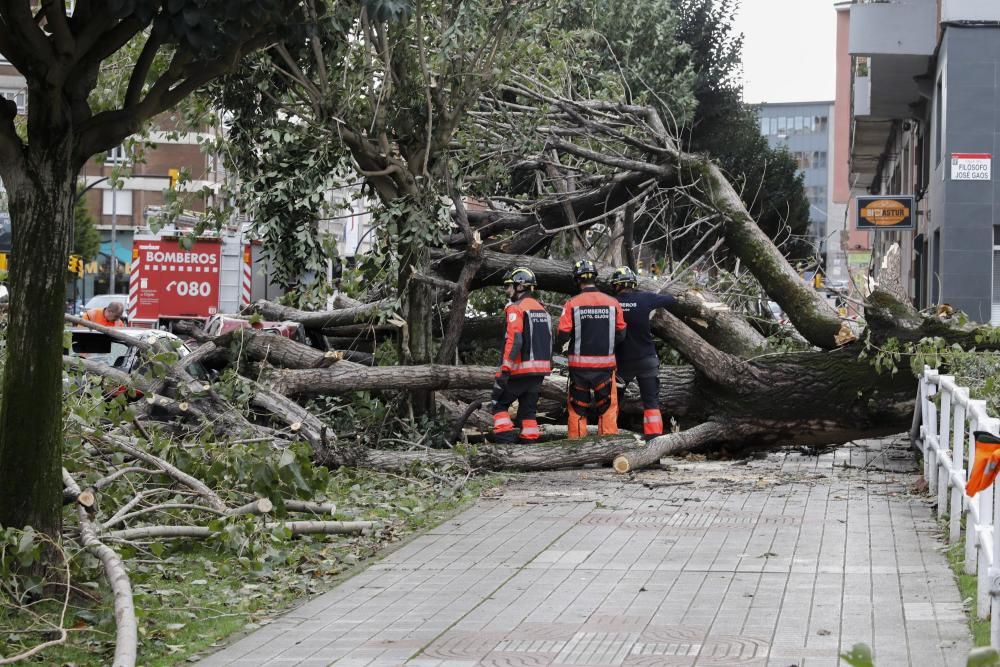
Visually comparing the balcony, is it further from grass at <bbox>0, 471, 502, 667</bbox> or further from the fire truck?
grass at <bbox>0, 471, 502, 667</bbox>

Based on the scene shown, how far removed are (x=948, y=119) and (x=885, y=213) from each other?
3323 millimetres

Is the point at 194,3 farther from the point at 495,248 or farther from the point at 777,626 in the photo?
the point at 495,248

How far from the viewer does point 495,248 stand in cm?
1480

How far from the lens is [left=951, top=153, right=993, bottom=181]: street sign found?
2233 cm

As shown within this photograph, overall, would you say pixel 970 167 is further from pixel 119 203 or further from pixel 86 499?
pixel 119 203

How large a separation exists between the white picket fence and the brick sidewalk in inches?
8.0

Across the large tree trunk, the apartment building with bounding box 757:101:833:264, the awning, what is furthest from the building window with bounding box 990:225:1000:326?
the apartment building with bounding box 757:101:833:264

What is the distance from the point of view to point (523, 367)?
42.2 ft

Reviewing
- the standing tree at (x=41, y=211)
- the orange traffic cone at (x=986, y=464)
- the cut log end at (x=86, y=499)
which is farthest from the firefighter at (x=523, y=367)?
the orange traffic cone at (x=986, y=464)

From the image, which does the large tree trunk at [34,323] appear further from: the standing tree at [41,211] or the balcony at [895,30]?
the balcony at [895,30]

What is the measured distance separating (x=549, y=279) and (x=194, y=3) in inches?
334

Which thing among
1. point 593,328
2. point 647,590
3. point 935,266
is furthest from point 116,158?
point 935,266

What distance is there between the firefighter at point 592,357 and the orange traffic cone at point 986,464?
8.03 m

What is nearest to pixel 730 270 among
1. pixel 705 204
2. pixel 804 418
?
pixel 705 204
